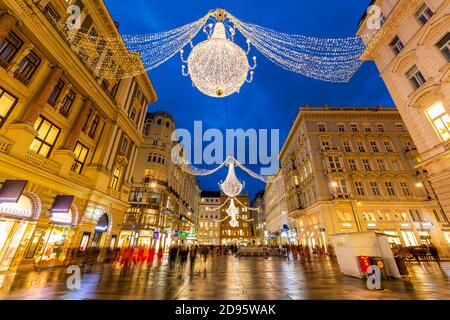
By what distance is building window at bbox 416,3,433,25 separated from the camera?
39.2 ft


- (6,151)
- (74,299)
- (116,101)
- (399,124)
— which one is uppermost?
(399,124)

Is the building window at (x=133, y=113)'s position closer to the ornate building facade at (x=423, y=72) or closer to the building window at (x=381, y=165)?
the ornate building facade at (x=423, y=72)

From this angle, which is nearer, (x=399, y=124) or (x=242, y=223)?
(x=399, y=124)

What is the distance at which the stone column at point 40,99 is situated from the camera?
37.7 feet

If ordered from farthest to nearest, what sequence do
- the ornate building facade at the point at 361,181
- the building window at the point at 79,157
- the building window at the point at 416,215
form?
the building window at the point at 416,215 < the ornate building facade at the point at 361,181 < the building window at the point at 79,157

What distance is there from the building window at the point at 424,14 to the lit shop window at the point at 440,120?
5621mm

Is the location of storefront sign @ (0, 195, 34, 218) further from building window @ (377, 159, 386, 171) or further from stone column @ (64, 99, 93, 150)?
building window @ (377, 159, 386, 171)

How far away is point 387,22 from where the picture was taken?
1405 centimetres

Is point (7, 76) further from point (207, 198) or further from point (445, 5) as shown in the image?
point (207, 198)

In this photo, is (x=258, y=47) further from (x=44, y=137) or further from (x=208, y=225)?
(x=208, y=225)

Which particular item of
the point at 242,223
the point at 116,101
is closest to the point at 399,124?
the point at 116,101

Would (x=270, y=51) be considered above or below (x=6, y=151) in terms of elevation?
above

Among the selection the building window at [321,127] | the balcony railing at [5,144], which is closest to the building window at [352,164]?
the building window at [321,127]

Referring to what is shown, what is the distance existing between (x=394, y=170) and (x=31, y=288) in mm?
40386
